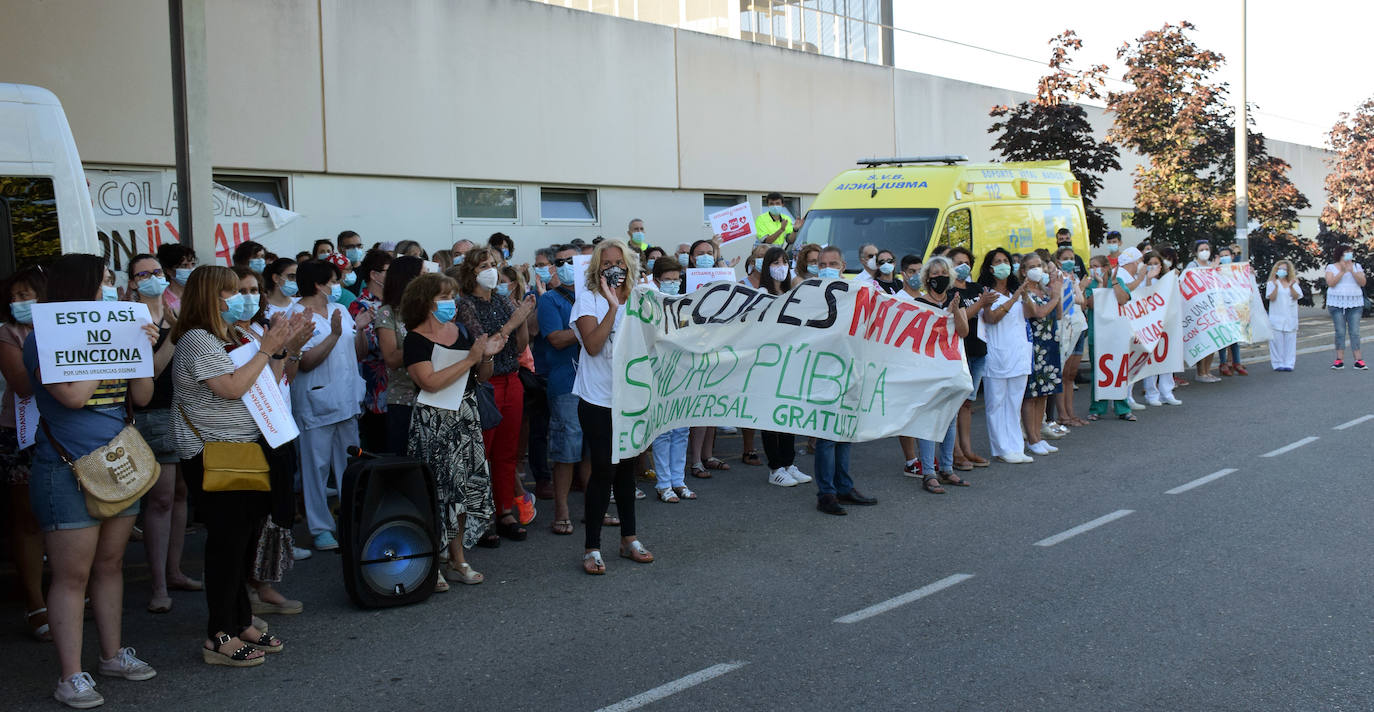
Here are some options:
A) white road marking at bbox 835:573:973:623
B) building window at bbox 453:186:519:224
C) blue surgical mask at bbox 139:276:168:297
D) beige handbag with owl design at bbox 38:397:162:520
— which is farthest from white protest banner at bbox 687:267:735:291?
building window at bbox 453:186:519:224

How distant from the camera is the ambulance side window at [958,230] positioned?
14.4m

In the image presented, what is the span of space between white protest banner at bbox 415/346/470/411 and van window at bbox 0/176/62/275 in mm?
2734

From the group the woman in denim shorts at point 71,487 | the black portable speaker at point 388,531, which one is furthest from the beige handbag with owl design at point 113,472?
the black portable speaker at point 388,531

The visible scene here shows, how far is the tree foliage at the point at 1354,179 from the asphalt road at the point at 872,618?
27.8 meters

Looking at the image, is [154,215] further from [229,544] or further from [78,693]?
[78,693]

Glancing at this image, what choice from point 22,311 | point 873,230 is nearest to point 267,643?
point 22,311

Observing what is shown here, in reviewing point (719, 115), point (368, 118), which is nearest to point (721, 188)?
point (719, 115)

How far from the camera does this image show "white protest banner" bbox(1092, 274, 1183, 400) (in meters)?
13.2

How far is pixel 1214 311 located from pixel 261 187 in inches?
492

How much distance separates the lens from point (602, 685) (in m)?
5.24

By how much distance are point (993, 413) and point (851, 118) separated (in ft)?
47.6

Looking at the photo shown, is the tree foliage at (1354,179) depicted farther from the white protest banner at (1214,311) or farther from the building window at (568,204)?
the building window at (568,204)

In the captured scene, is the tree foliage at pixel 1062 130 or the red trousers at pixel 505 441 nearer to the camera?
the red trousers at pixel 505 441

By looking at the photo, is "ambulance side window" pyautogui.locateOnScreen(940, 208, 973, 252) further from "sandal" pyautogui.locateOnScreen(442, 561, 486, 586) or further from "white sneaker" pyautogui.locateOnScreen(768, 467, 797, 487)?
"sandal" pyautogui.locateOnScreen(442, 561, 486, 586)
